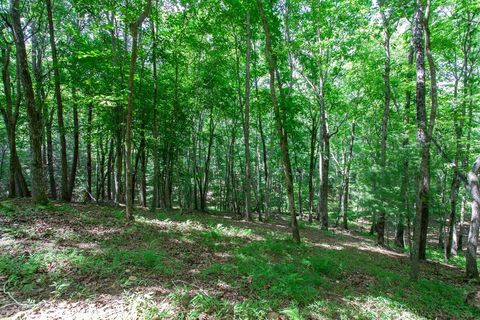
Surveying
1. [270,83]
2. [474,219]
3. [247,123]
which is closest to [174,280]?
[270,83]

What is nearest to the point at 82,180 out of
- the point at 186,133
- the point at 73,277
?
the point at 186,133

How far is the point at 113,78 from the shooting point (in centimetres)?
1143

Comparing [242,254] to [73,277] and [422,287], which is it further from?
[422,287]

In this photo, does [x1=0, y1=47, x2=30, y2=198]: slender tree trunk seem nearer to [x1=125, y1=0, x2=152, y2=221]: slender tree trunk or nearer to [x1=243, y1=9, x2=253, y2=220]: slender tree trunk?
[x1=125, y1=0, x2=152, y2=221]: slender tree trunk

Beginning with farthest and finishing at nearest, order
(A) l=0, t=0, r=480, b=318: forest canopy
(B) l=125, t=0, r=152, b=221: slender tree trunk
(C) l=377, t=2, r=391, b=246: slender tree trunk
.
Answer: (C) l=377, t=2, r=391, b=246: slender tree trunk, (A) l=0, t=0, r=480, b=318: forest canopy, (B) l=125, t=0, r=152, b=221: slender tree trunk

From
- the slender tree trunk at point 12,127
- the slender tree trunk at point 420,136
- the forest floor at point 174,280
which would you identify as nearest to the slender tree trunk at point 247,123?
the forest floor at point 174,280

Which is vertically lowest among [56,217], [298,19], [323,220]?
[323,220]

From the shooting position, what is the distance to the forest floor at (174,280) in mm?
3691

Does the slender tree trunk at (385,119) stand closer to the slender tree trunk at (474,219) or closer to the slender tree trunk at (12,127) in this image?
the slender tree trunk at (474,219)

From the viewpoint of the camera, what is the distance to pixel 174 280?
4.57 meters

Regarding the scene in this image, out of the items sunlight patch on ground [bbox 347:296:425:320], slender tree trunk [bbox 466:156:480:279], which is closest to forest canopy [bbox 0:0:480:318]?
slender tree trunk [bbox 466:156:480:279]

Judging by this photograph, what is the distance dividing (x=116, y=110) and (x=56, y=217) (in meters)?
6.66

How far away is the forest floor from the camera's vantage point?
12.1 feet

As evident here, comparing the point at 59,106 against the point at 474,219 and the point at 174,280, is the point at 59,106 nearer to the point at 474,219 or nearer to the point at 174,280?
the point at 174,280
